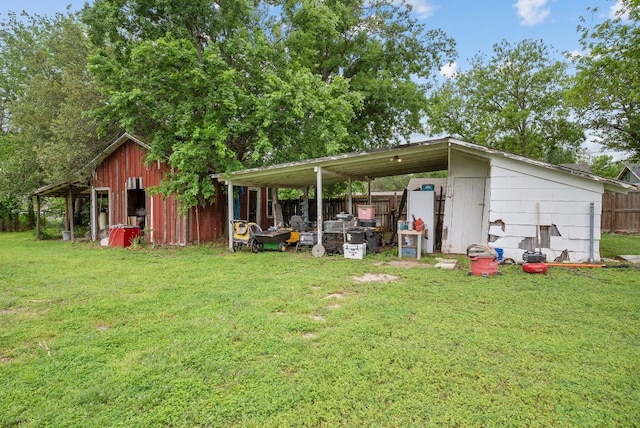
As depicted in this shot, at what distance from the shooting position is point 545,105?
1942 cm

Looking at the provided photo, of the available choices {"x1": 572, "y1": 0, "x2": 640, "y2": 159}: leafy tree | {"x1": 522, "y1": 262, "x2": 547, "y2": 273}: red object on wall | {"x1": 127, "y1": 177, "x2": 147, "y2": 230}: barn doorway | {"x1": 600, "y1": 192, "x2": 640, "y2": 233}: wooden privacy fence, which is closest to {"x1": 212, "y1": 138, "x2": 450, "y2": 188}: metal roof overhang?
{"x1": 522, "y1": 262, "x2": 547, "y2": 273}: red object on wall

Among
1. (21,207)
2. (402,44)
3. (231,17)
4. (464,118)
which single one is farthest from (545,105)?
(21,207)

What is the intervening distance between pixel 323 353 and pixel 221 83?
28.2 ft

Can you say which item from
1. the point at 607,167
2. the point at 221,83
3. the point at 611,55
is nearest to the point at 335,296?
the point at 221,83

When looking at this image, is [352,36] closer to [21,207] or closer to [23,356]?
[23,356]

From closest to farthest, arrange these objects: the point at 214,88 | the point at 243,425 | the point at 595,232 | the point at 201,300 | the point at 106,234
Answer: the point at 243,425, the point at 201,300, the point at 595,232, the point at 214,88, the point at 106,234

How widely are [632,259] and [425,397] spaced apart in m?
7.75

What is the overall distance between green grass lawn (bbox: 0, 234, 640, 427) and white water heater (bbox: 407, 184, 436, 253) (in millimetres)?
3289

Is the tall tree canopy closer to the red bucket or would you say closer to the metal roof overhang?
the metal roof overhang

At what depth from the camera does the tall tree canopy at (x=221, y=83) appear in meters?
9.49

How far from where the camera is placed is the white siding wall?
693cm

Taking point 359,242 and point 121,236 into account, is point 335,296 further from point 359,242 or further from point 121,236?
point 121,236

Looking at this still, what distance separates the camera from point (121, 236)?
1098 centimetres

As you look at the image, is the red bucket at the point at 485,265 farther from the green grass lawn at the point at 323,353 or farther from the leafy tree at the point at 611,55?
the leafy tree at the point at 611,55
